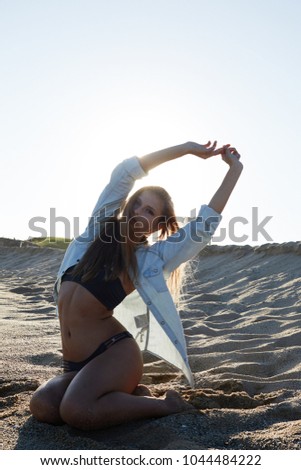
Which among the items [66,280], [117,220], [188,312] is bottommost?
[188,312]

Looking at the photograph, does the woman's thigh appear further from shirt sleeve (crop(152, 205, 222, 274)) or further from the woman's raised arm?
the woman's raised arm

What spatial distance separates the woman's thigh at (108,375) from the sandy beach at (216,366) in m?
0.18

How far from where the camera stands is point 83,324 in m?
3.39

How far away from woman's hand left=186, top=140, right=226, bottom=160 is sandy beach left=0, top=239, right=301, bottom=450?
4.32 feet

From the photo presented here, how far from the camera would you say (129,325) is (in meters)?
3.81

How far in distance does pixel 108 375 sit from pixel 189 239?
804 mm

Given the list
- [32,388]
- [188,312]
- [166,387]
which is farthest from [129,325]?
[188,312]

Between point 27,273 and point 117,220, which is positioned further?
point 27,273

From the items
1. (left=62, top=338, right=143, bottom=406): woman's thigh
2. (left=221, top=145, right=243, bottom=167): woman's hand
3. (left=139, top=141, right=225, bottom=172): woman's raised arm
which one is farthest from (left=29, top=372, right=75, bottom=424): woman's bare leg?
(left=221, top=145, right=243, bottom=167): woman's hand

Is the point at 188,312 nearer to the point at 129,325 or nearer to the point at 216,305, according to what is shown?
the point at 216,305

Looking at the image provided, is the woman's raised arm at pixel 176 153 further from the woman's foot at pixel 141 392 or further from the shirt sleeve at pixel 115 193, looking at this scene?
the woman's foot at pixel 141 392

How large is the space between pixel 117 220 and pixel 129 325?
2.18ft

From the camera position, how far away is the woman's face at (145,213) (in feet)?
11.6
